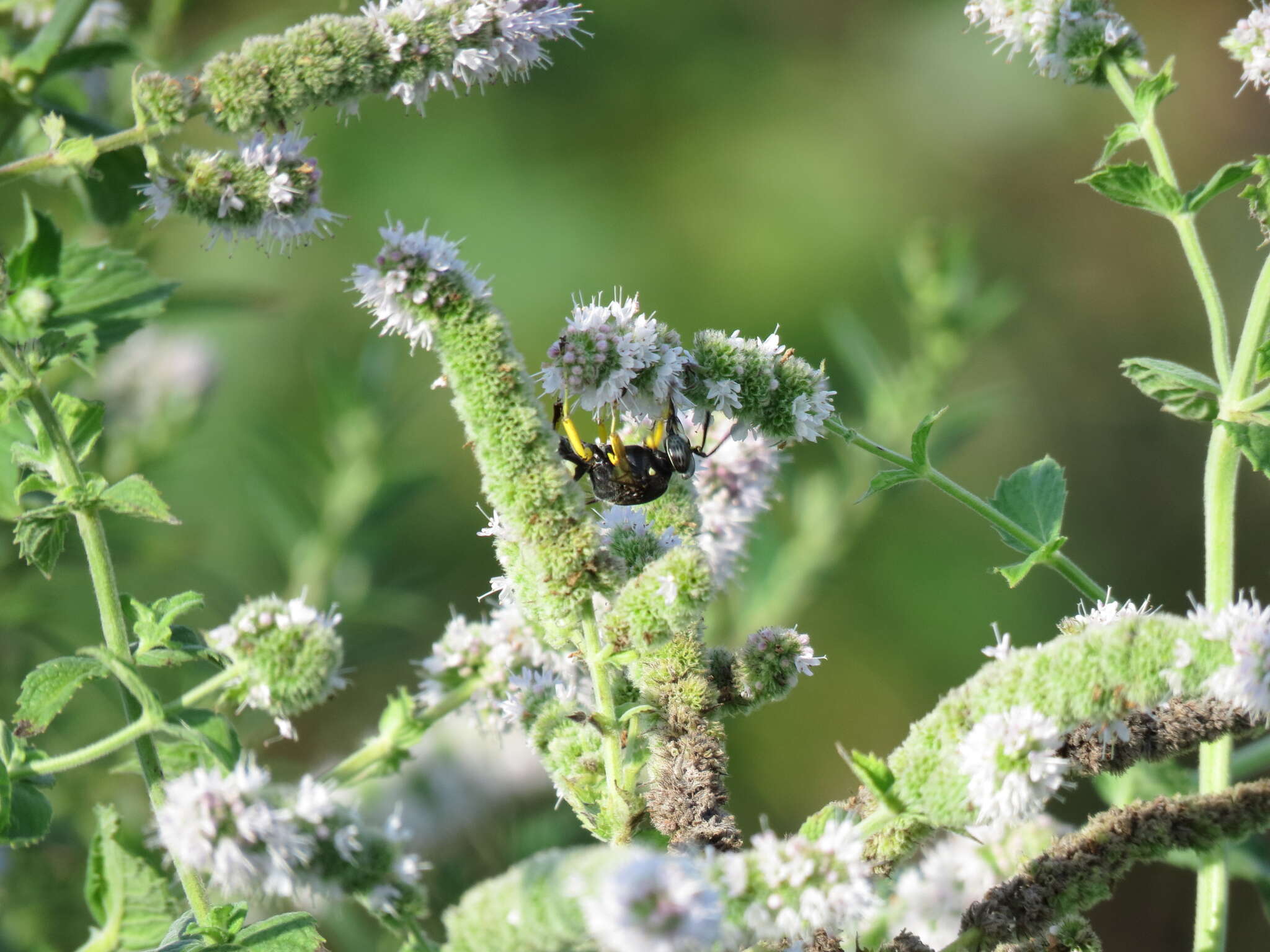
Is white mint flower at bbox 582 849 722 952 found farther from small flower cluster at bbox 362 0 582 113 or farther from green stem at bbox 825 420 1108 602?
small flower cluster at bbox 362 0 582 113

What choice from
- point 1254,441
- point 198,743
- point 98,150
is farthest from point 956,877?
point 98,150

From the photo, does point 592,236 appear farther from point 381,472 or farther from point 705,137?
point 381,472

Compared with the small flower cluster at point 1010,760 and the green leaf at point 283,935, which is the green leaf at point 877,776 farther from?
the green leaf at point 283,935

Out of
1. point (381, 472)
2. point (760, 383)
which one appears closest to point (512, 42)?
point (760, 383)

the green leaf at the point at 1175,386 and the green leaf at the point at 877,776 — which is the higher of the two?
the green leaf at the point at 1175,386

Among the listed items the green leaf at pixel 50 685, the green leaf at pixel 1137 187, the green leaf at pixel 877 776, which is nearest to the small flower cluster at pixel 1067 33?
the green leaf at pixel 1137 187

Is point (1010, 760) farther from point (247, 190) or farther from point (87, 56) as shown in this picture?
point (87, 56)

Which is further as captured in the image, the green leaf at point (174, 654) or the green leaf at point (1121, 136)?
the green leaf at point (1121, 136)
